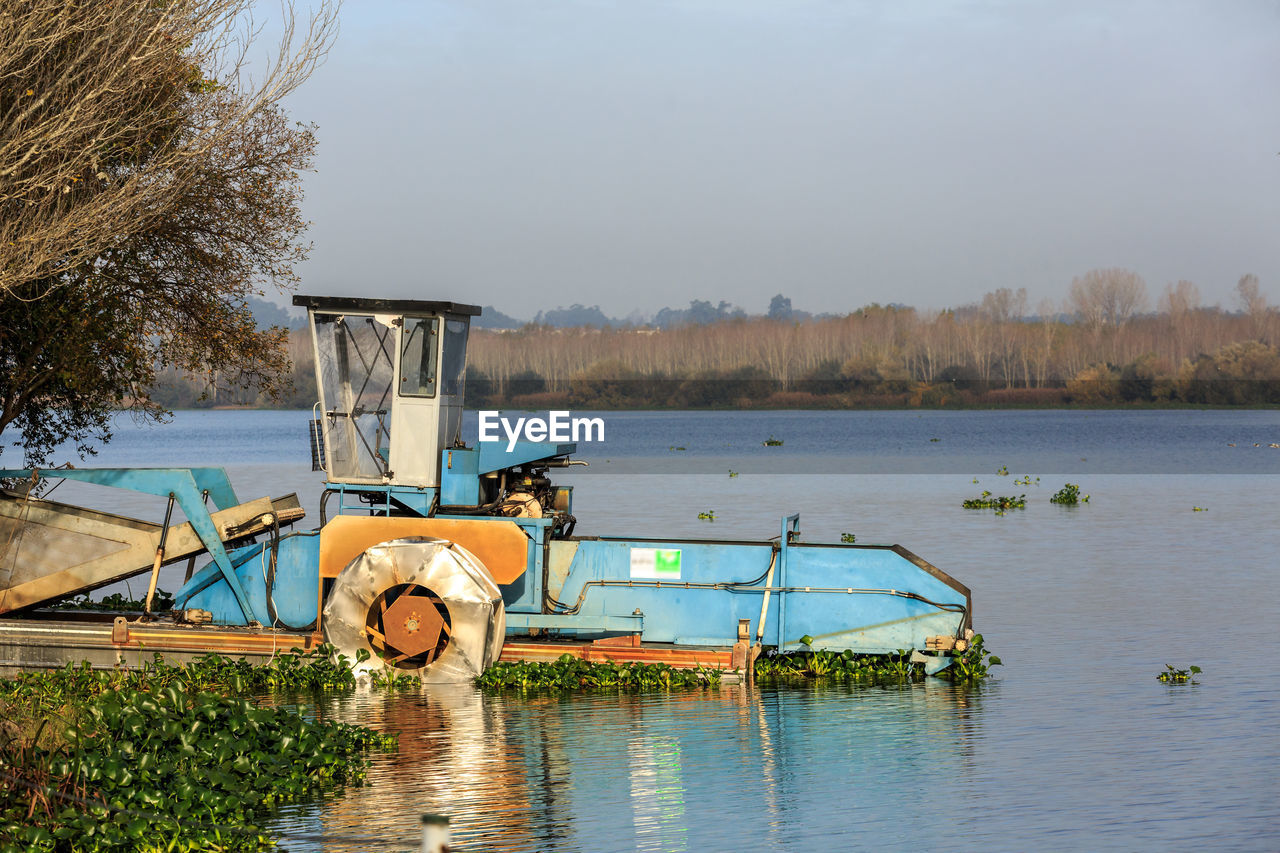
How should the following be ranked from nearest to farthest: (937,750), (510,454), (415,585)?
1. (937,750)
2. (415,585)
3. (510,454)

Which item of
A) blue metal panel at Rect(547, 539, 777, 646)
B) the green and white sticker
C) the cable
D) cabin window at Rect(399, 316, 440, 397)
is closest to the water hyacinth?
the cable

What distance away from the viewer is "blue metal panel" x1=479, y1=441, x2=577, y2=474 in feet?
54.0

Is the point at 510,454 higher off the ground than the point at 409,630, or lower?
higher

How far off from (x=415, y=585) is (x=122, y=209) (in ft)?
18.3

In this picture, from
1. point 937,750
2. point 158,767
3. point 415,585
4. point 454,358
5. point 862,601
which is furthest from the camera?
point 454,358

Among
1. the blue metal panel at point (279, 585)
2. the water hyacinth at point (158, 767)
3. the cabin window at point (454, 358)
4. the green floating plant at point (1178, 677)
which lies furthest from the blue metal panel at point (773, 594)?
the water hyacinth at point (158, 767)

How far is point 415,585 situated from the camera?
15.3 meters

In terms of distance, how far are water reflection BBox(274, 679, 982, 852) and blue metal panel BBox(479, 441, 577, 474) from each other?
2.65 metres

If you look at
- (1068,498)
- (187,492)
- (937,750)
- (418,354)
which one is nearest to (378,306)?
(418,354)

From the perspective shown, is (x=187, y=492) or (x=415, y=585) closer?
(x=415, y=585)

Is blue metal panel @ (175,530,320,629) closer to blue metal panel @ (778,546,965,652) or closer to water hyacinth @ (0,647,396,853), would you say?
water hyacinth @ (0,647,396,853)

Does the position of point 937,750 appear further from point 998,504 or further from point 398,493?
point 998,504

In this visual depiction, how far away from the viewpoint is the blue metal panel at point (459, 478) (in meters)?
16.3

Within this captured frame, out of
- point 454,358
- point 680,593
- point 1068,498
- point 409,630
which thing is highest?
point 454,358
